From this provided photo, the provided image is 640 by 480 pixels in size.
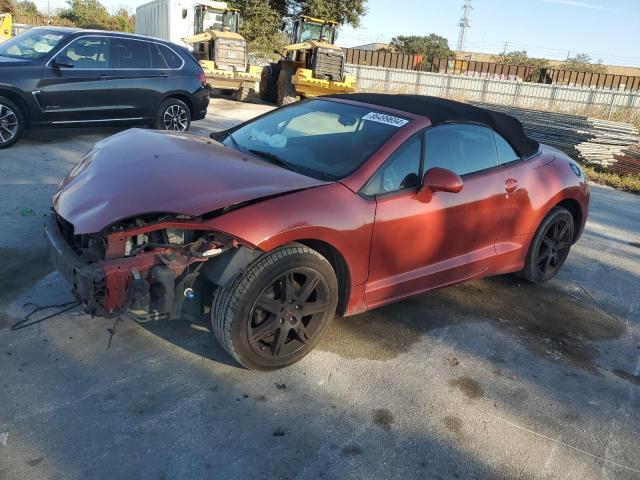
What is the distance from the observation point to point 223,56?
682 inches

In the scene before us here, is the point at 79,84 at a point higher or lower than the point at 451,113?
lower

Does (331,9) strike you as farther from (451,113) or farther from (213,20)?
(451,113)

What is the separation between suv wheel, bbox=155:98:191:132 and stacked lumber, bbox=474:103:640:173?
8367 mm

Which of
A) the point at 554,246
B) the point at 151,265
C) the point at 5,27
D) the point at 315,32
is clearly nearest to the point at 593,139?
the point at 554,246

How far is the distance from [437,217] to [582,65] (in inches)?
2736

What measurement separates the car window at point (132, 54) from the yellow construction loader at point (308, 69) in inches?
320

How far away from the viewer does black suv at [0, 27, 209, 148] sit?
760 cm

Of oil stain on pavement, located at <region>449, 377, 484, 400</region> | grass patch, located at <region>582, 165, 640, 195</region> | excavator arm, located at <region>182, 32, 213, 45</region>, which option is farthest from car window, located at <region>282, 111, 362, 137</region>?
excavator arm, located at <region>182, 32, 213, 45</region>

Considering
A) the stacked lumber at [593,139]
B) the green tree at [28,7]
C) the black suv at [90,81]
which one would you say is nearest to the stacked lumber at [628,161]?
the stacked lumber at [593,139]

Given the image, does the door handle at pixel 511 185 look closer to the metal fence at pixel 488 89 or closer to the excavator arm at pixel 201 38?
the excavator arm at pixel 201 38

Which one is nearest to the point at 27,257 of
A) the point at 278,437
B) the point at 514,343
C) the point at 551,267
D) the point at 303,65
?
the point at 278,437

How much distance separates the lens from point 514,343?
3.88 metres

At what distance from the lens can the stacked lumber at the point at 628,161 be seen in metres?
11.1

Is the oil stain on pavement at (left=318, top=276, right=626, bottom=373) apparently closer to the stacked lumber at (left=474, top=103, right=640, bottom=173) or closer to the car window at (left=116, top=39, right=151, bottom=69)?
the car window at (left=116, top=39, right=151, bottom=69)
